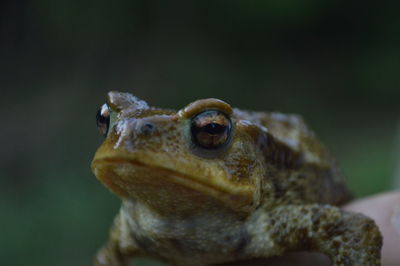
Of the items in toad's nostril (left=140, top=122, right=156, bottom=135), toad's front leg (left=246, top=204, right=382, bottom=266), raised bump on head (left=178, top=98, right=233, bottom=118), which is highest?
raised bump on head (left=178, top=98, right=233, bottom=118)

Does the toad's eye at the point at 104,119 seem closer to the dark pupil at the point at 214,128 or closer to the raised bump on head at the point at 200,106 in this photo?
the raised bump on head at the point at 200,106

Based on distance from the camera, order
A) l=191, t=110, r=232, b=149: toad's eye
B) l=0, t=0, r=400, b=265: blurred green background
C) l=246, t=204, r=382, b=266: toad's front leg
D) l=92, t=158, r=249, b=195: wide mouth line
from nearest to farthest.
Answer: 1. l=92, t=158, r=249, b=195: wide mouth line
2. l=191, t=110, r=232, b=149: toad's eye
3. l=246, t=204, r=382, b=266: toad's front leg
4. l=0, t=0, r=400, b=265: blurred green background

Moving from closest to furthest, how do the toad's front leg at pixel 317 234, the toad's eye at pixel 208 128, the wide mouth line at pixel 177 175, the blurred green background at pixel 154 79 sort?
Answer: the wide mouth line at pixel 177 175, the toad's eye at pixel 208 128, the toad's front leg at pixel 317 234, the blurred green background at pixel 154 79

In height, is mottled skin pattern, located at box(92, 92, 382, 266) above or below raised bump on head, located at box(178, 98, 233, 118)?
below

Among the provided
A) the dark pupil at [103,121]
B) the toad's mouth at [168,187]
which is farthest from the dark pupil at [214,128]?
the dark pupil at [103,121]

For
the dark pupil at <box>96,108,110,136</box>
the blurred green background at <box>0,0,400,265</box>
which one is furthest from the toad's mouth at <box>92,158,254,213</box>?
the blurred green background at <box>0,0,400,265</box>

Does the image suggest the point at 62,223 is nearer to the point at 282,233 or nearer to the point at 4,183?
the point at 4,183

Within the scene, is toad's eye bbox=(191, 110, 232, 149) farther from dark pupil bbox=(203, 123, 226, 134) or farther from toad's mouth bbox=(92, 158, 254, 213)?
toad's mouth bbox=(92, 158, 254, 213)
